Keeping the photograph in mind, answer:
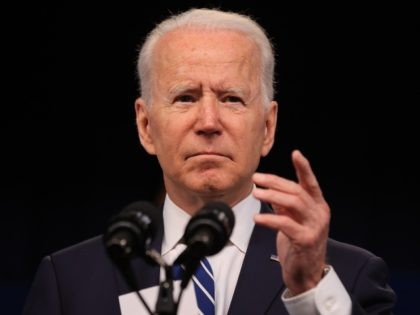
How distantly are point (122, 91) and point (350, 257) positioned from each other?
2035mm

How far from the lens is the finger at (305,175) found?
66.7 inches

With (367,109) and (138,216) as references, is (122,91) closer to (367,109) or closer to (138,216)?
(367,109)

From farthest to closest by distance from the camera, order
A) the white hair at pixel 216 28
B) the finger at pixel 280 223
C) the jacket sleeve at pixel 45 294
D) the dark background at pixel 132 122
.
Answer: the dark background at pixel 132 122, the white hair at pixel 216 28, the jacket sleeve at pixel 45 294, the finger at pixel 280 223

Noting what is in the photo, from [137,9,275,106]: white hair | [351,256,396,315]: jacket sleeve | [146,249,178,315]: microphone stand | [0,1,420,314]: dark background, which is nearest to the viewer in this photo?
[146,249,178,315]: microphone stand

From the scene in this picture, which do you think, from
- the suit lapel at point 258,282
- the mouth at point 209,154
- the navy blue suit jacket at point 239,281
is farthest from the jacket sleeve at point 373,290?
the mouth at point 209,154

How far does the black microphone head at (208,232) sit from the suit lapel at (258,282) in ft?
1.87

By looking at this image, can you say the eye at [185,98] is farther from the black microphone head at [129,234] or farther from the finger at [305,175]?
the black microphone head at [129,234]

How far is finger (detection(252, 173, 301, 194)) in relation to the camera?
1.68m

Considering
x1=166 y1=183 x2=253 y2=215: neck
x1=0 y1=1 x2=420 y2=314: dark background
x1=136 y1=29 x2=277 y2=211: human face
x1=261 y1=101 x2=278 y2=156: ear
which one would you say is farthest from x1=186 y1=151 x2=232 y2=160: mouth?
x1=0 y1=1 x2=420 y2=314: dark background

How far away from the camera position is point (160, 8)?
3.82 m

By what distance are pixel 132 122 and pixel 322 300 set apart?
234 centimetres

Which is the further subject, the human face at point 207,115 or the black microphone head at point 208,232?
the human face at point 207,115

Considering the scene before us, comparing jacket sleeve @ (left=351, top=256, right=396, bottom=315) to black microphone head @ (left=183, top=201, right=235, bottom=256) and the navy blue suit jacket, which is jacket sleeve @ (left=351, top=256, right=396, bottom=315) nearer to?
the navy blue suit jacket

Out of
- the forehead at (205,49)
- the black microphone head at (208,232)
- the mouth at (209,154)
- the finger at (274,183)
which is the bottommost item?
the mouth at (209,154)
